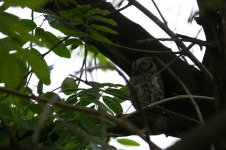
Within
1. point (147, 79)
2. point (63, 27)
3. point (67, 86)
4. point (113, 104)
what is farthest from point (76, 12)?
point (147, 79)

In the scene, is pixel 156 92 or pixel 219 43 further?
pixel 156 92

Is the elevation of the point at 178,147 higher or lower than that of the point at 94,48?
lower

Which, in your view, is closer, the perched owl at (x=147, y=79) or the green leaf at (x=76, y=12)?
the green leaf at (x=76, y=12)

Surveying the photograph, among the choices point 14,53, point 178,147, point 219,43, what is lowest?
point 178,147

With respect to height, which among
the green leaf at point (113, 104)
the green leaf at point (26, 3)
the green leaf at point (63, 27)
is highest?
the green leaf at point (63, 27)

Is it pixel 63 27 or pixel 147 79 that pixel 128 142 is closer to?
pixel 63 27

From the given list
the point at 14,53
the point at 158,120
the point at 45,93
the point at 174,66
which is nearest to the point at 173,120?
the point at 158,120

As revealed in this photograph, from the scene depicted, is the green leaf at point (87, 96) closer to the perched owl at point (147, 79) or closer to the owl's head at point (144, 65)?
the perched owl at point (147, 79)

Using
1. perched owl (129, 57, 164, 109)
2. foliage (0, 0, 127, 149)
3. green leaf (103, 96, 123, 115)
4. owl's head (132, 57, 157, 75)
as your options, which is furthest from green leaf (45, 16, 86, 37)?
owl's head (132, 57, 157, 75)

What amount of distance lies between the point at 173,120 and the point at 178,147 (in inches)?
65.4

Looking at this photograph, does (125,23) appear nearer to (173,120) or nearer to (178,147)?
(173,120)

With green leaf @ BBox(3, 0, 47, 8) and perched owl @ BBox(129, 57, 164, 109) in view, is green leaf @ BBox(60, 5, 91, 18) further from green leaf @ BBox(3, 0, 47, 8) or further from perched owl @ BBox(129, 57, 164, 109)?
green leaf @ BBox(3, 0, 47, 8)

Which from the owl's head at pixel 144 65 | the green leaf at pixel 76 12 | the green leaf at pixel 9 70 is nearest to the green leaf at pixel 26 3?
the green leaf at pixel 9 70

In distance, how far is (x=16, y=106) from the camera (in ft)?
6.08
